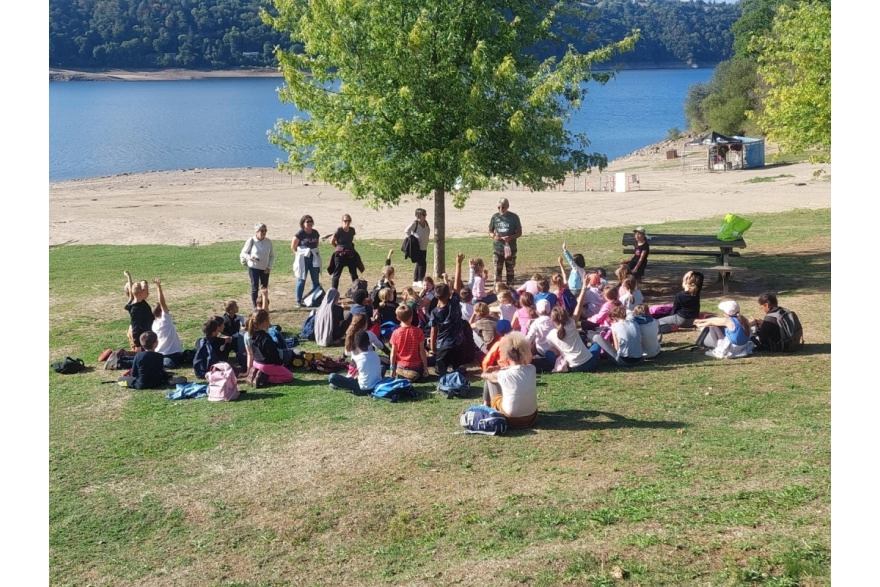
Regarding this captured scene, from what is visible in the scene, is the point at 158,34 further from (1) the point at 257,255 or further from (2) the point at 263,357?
(2) the point at 263,357

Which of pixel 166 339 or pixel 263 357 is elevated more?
pixel 166 339

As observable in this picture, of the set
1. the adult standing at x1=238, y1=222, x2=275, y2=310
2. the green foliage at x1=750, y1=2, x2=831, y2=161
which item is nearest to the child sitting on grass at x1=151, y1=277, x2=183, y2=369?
the adult standing at x1=238, y1=222, x2=275, y2=310

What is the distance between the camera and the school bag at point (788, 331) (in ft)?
37.4

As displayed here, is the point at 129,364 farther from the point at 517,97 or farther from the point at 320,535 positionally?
the point at 517,97

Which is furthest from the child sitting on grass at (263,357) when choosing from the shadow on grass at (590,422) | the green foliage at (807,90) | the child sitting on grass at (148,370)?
the green foliage at (807,90)

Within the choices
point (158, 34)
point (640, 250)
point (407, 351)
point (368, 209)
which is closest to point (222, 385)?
point (407, 351)

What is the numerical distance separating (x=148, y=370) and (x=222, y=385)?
3.80 ft

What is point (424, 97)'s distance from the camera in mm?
15125

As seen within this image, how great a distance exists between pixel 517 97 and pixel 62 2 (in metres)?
157

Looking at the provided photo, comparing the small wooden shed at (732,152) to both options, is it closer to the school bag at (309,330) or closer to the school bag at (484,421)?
the school bag at (309,330)

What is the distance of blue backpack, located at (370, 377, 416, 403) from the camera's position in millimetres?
10000

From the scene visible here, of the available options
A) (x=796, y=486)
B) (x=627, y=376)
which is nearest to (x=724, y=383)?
(x=627, y=376)

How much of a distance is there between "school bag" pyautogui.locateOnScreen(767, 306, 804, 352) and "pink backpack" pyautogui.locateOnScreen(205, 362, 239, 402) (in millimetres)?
6636

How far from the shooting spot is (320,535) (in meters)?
6.91
